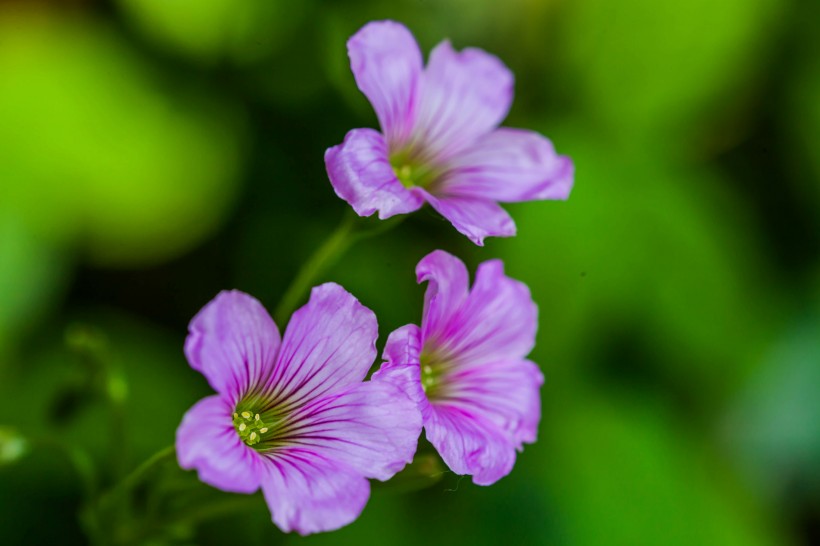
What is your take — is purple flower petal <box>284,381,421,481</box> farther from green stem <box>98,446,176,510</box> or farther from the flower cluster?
green stem <box>98,446,176,510</box>

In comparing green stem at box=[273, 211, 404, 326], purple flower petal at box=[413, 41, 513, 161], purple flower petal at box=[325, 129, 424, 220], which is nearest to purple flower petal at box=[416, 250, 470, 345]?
purple flower petal at box=[325, 129, 424, 220]

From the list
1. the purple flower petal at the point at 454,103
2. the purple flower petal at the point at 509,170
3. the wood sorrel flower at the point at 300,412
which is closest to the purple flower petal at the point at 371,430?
the wood sorrel flower at the point at 300,412

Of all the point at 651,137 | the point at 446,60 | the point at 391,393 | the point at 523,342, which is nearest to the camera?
the point at 391,393

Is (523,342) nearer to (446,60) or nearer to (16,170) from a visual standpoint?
(446,60)

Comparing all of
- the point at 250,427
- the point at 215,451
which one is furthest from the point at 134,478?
the point at 215,451

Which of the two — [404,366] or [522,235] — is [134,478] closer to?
[404,366]

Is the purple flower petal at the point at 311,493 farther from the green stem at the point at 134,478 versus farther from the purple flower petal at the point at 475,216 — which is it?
the purple flower petal at the point at 475,216

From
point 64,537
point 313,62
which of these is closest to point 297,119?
point 313,62
